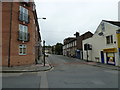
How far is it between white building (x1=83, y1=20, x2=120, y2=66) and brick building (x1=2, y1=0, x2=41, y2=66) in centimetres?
1271

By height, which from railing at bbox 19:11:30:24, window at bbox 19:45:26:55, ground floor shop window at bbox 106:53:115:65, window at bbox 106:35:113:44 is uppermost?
railing at bbox 19:11:30:24

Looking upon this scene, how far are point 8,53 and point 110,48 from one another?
15260 millimetres

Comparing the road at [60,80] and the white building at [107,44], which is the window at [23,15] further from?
the white building at [107,44]

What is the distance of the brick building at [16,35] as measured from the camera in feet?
49.5

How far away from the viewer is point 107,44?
1848 centimetres

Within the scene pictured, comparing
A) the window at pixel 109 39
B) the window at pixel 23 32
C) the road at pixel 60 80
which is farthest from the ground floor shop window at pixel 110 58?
the window at pixel 23 32

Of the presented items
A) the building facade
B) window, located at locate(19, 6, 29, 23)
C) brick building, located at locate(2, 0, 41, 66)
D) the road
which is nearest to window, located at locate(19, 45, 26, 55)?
brick building, located at locate(2, 0, 41, 66)

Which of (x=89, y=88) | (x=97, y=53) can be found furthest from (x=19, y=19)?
(x=97, y=53)

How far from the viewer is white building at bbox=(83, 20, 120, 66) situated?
16078 mm

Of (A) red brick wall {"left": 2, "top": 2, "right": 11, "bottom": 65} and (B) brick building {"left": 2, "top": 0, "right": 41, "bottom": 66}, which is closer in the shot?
(A) red brick wall {"left": 2, "top": 2, "right": 11, "bottom": 65}

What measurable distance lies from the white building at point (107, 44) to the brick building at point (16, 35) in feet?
41.7

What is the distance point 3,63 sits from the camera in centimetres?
1483

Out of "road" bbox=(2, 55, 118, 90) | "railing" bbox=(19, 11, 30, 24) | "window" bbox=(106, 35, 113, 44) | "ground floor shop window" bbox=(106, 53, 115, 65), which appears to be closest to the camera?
"road" bbox=(2, 55, 118, 90)

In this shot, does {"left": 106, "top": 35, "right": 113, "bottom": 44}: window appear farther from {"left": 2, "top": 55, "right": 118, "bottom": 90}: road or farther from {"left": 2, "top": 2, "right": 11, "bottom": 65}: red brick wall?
{"left": 2, "top": 2, "right": 11, "bottom": 65}: red brick wall
